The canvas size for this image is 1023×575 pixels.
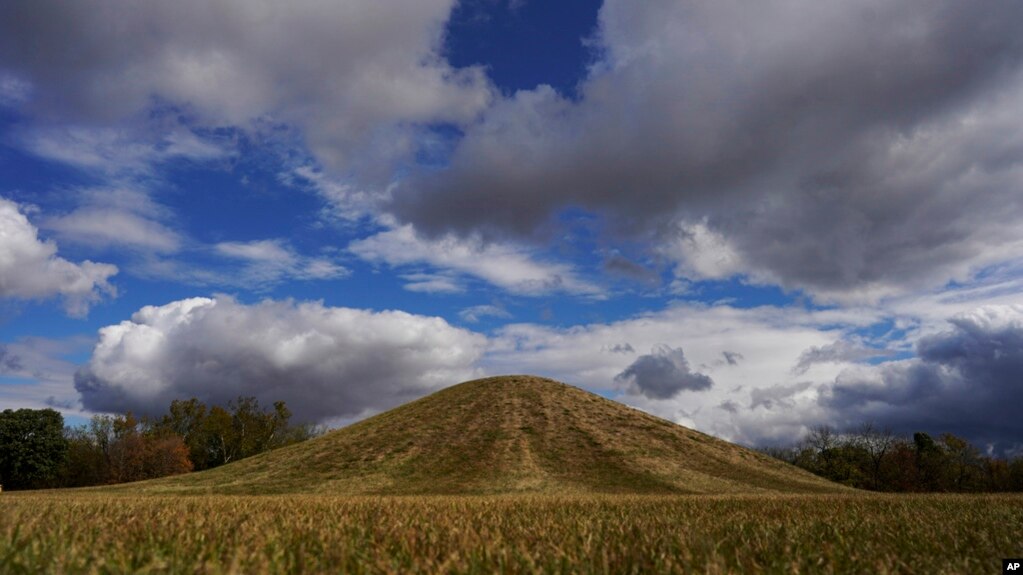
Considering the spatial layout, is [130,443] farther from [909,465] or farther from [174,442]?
[909,465]

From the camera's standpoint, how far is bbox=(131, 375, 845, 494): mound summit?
58594 mm

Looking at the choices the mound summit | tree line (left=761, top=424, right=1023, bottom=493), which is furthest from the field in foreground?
tree line (left=761, top=424, right=1023, bottom=493)

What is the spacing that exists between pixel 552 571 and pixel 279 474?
69503 mm

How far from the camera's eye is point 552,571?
4996mm

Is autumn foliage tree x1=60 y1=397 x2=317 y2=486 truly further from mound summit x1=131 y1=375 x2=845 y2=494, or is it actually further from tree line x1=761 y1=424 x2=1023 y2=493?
tree line x1=761 y1=424 x2=1023 y2=493

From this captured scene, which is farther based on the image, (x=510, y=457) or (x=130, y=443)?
(x=130, y=443)

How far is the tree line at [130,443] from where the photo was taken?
108000 mm

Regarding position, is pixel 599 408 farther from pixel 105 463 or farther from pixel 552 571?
pixel 105 463

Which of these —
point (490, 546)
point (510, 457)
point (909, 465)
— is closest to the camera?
point (490, 546)

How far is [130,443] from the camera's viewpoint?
11475cm

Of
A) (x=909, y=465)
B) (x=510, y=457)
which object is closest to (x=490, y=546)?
(x=510, y=457)

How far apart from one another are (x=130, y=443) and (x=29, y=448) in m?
15.2

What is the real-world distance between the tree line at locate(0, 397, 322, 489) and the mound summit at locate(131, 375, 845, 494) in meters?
49.8

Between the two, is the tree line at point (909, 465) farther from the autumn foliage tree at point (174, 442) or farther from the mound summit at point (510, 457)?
the autumn foliage tree at point (174, 442)
